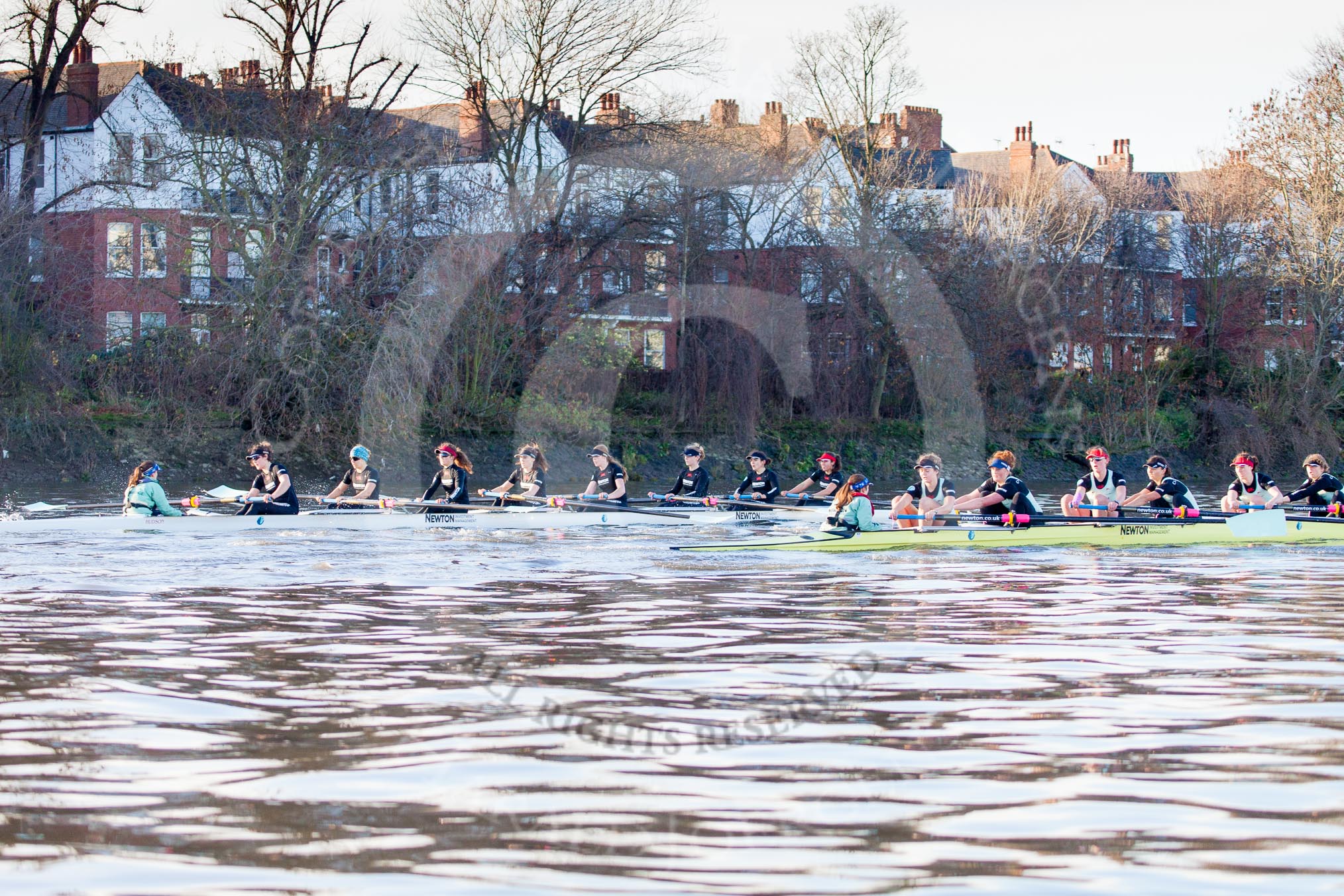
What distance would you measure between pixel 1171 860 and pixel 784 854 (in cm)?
124

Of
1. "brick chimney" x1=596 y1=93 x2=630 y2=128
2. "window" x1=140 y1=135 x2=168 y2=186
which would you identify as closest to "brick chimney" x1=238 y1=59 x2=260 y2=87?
"window" x1=140 y1=135 x2=168 y2=186

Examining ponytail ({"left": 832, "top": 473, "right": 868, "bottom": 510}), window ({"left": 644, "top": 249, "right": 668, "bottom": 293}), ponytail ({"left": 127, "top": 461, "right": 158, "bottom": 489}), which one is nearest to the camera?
ponytail ({"left": 832, "top": 473, "right": 868, "bottom": 510})

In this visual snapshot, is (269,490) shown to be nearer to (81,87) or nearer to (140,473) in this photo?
(140,473)

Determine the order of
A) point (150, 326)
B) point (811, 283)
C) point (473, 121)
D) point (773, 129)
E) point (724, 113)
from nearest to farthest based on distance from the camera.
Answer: point (150, 326), point (811, 283), point (724, 113), point (773, 129), point (473, 121)

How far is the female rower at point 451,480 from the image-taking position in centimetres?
1869

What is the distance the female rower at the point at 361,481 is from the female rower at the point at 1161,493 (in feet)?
30.6

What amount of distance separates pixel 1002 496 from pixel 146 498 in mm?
9820

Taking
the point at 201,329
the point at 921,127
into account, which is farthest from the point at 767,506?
the point at 921,127

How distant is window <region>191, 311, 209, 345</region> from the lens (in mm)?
29480

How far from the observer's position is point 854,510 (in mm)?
15742

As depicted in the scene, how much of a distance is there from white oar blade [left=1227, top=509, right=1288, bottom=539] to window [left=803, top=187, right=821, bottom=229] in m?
21.2

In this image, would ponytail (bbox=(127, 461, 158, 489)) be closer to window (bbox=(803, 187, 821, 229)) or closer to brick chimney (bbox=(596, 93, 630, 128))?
brick chimney (bbox=(596, 93, 630, 128))

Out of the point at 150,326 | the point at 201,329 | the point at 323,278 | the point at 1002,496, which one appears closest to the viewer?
the point at 1002,496

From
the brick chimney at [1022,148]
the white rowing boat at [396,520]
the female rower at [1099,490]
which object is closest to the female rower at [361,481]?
the white rowing boat at [396,520]
